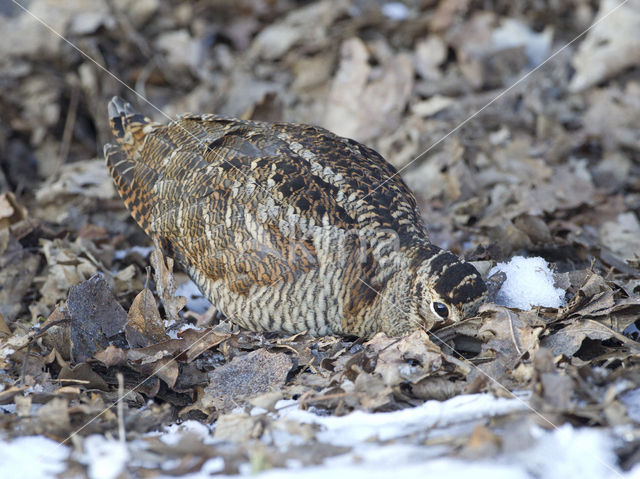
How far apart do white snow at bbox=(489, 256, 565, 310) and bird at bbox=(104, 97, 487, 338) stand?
410mm

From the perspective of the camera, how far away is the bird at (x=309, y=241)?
4.25 meters

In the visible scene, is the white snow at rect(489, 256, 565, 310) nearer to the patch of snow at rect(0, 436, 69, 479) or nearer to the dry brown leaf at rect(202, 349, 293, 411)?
the dry brown leaf at rect(202, 349, 293, 411)

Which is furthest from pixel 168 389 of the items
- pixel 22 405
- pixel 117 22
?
pixel 117 22

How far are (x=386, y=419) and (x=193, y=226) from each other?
218cm

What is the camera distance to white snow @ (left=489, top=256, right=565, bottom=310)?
13.5 ft

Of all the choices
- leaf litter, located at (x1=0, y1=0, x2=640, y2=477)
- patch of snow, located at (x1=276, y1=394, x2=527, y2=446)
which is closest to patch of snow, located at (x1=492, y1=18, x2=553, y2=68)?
leaf litter, located at (x1=0, y1=0, x2=640, y2=477)

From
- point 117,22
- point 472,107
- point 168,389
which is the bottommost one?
point 168,389

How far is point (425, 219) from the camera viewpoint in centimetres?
586

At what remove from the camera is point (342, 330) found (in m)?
4.40

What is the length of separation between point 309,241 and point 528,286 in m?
1.43

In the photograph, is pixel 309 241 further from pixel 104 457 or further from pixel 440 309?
pixel 104 457

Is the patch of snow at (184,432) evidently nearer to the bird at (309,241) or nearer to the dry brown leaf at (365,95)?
the bird at (309,241)

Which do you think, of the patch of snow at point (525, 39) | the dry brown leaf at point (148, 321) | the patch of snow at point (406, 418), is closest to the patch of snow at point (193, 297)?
the dry brown leaf at point (148, 321)

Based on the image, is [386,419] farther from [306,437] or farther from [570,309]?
[570,309]
